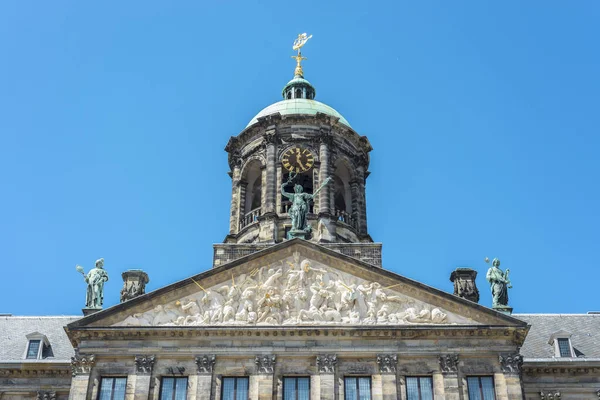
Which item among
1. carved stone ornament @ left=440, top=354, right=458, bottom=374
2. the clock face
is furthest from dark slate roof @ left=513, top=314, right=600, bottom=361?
the clock face

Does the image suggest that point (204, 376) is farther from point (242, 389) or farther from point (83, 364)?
point (83, 364)

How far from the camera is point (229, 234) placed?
39.5 meters

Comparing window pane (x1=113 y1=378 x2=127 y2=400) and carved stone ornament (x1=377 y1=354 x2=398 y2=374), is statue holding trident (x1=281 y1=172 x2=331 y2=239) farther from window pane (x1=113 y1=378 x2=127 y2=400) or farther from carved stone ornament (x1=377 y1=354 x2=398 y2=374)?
window pane (x1=113 y1=378 x2=127 y2=400)

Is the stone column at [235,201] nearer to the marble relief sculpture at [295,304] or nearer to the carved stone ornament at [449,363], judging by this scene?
the marble relief sculpture at [295,304]

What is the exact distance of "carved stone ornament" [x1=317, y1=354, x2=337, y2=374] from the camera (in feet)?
103

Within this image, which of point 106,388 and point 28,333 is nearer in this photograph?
Answer: point 106,388

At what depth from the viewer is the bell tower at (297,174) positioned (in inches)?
1499

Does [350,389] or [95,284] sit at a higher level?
[95,284]

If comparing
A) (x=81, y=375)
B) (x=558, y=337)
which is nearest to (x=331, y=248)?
(x=558, y=337)

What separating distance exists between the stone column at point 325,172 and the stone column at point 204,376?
8.93 metres

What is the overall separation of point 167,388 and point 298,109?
15278 mm

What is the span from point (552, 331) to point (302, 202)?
11.5 meters

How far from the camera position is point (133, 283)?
34.5m

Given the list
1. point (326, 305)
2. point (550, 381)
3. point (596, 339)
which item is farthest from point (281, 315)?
point (596, 339)
